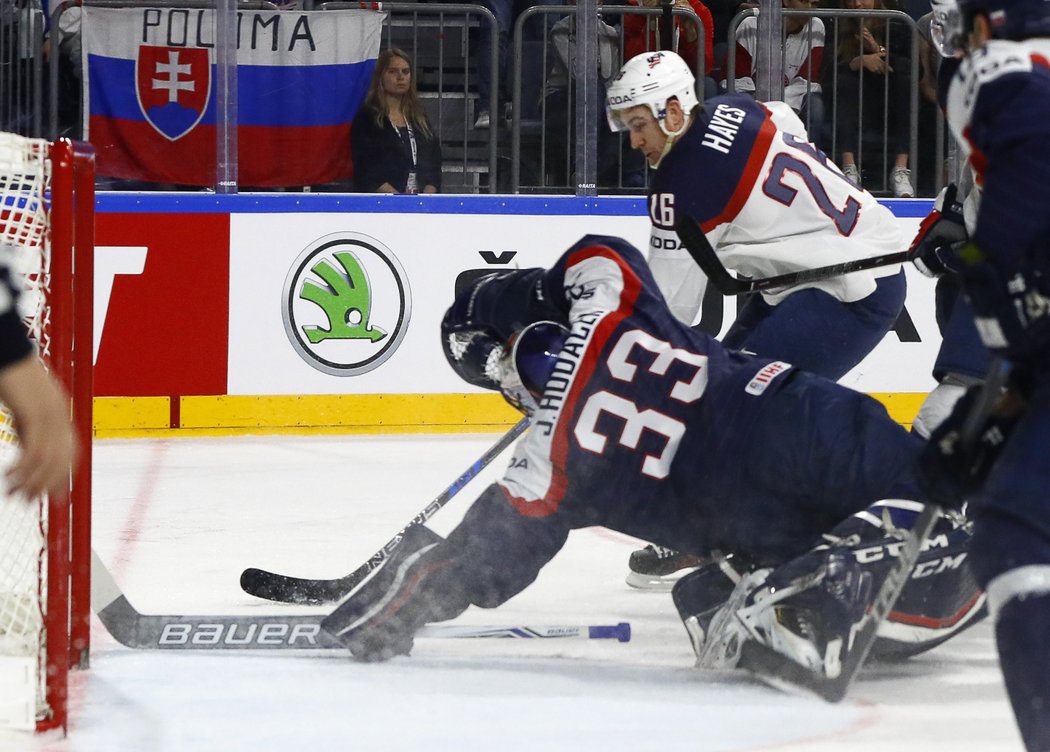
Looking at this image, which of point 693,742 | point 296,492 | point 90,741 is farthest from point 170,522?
point 693,742

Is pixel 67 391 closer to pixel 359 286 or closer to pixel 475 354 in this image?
pixel 475 354

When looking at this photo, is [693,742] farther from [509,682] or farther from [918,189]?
[918,189]

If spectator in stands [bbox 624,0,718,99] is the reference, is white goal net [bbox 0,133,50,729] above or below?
below

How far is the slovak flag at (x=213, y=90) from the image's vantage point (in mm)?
5828

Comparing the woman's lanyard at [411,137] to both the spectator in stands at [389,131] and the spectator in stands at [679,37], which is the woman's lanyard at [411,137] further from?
the spectator in stands at [679,37]

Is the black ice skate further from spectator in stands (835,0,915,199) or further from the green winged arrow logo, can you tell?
spectator in stands (835,0,915,199)

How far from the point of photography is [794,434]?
2654 mm

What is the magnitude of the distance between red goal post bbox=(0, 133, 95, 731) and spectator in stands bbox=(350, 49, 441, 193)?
3.35m

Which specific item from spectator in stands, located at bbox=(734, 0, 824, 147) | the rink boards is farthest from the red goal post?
spectator in stands, located at bbox=(734, 0, 824, 147)

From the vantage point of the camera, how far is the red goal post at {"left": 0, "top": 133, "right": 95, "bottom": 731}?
2.37 meters

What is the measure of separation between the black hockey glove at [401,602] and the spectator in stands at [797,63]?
3.83 metres

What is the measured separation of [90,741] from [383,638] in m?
0.58

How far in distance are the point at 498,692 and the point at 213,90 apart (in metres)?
3.67

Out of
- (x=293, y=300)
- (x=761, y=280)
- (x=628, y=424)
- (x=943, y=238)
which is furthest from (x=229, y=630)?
(x=293, y=300)
